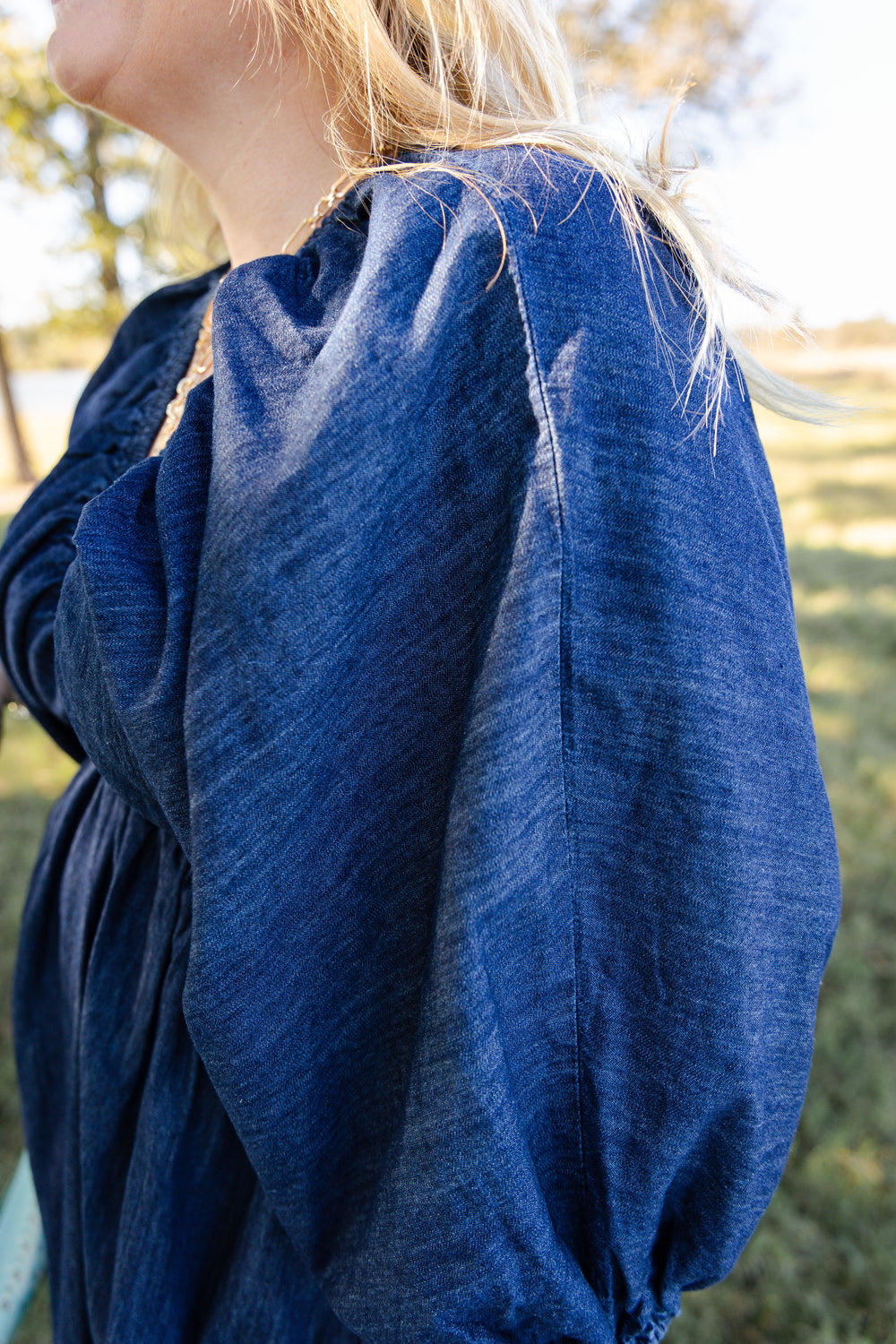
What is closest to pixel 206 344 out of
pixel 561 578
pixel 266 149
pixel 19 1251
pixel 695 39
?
pixel 266 149

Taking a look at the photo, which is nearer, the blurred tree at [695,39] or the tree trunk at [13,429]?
the blurred tree at [695,39]

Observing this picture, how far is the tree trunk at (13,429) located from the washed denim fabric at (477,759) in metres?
9.83

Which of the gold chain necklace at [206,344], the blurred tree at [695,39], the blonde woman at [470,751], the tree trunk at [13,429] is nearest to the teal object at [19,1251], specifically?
the blonde woman at [470,751]

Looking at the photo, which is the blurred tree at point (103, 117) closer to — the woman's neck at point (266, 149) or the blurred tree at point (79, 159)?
the blurred tree at point (79, 159)

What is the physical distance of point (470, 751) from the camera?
771 millimetres

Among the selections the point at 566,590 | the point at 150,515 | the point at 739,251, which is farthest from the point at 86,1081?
the point at 739,251

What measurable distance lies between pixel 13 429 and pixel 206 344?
9.78 metres

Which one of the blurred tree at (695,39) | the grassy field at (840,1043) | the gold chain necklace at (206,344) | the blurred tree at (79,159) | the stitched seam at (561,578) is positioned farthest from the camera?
the blurred tree at (695,39)

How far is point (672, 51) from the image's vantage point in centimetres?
723

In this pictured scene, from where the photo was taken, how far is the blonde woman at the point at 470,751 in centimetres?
77

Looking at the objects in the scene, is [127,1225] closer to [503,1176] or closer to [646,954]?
[503,1176]

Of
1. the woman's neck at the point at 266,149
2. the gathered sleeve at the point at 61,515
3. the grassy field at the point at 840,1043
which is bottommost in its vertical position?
the grassy field at the point at 840,1043

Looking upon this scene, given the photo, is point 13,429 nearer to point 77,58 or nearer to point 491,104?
point 77,58

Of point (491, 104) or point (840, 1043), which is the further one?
point (840, 1043)
